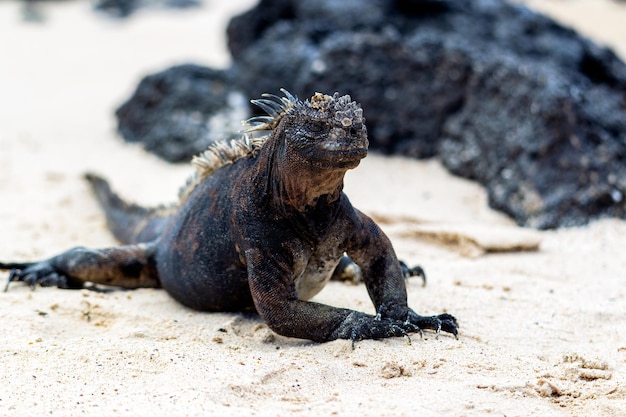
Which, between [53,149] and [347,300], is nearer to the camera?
[347,300]

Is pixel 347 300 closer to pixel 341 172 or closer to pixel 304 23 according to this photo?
pixel 341 172

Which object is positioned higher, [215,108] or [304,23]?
[304,23]

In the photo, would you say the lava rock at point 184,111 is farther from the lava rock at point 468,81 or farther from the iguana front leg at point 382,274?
the iguana front leg at point 382,274

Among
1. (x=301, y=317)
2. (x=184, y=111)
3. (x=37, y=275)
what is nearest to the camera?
(x=301, y=317)

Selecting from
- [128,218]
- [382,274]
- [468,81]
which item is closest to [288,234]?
[382,274]

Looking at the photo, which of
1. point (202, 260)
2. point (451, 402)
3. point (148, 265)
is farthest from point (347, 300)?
point (451, 402)

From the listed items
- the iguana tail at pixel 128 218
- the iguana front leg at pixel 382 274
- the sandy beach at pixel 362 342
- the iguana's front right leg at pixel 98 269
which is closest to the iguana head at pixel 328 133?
the iguana front leg at pixel 382 274

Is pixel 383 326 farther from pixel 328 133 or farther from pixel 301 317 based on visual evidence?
pixel 328 133

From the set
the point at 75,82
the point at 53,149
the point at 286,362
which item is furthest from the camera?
the point at 75,82
